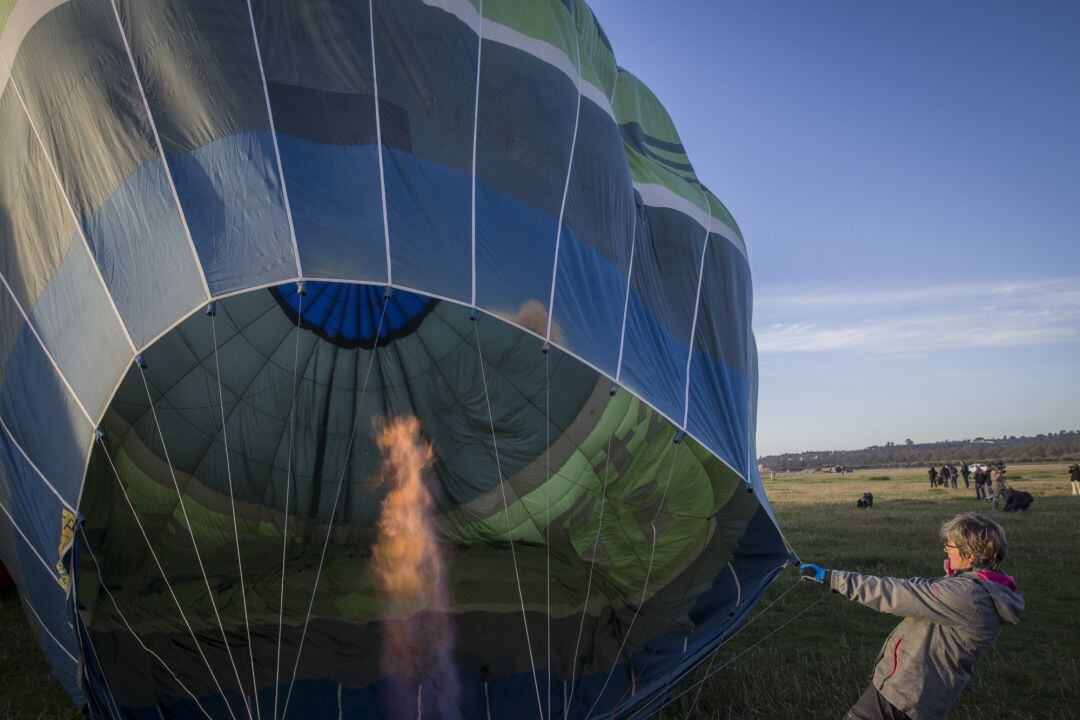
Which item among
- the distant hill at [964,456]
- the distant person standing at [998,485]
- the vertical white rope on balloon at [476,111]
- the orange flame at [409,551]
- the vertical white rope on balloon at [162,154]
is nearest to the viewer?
the vertical white rope on balloon at [162,154]

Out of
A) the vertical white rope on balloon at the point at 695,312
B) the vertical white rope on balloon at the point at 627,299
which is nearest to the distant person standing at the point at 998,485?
the vertical white rope on balloon at the point at 695,312

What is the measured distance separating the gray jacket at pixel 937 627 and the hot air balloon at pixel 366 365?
140 cm

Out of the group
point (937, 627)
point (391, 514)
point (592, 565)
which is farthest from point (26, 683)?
point (937, 627)

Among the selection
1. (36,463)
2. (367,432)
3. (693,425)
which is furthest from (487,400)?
(36,463)

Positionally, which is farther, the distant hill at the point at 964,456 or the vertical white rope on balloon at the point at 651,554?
the distant hill at the point at 964,456

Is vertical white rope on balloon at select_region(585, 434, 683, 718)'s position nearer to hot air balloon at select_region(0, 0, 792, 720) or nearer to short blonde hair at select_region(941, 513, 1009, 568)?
hot air balloon at select_region(0, 0, 792, 720)

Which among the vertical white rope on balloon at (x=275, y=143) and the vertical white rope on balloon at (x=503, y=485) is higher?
the vertical white rope on balloon at (x=275, y=143)

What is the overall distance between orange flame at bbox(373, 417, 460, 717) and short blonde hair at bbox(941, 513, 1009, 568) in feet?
11.0

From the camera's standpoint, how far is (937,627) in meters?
2.57

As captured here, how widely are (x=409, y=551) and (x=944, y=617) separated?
4.67 metres

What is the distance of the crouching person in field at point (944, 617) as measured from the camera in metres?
2.45

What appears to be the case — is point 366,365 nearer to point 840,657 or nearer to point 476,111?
point 476,111

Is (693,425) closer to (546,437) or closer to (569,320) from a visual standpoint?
(569,320)

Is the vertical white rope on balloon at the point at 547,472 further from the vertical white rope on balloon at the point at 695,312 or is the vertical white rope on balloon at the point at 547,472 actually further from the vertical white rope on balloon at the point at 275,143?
the vertical white rope on balloon at the point at 275,143
